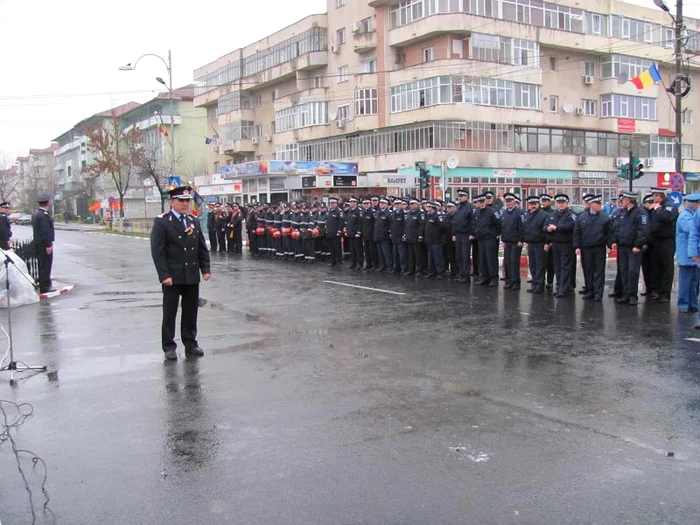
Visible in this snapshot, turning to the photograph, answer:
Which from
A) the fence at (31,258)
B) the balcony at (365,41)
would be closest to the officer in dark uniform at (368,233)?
the fence at (31,258)

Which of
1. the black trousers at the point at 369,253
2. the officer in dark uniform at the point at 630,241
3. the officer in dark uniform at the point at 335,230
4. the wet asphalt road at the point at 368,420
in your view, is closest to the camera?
the wet asphalt road at the point at 368,420

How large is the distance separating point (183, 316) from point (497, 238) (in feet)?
29.6

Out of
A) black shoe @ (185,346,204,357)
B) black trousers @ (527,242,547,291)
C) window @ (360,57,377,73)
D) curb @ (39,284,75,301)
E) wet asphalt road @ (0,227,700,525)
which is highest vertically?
window @ (360,57,377,73)

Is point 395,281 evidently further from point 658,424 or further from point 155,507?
point 155,507

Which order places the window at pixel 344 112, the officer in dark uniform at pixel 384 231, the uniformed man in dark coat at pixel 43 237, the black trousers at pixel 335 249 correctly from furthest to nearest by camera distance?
the window at pixel 344 112 < the black trousers at pixel 335 249 < the officer in dark uniform at pixel 384 231 < the uniformed man in dark coat at pixel 43 237

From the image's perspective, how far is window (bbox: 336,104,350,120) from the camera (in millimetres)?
56688

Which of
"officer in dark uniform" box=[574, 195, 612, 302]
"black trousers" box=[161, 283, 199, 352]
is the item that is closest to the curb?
"black trousers" box=[161, 283, 199, 352]

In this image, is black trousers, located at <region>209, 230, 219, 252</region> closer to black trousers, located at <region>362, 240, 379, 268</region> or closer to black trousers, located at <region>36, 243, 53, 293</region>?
black trousers, located at <region>362, 240, 379, 268</region>

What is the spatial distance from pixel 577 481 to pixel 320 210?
18.1m

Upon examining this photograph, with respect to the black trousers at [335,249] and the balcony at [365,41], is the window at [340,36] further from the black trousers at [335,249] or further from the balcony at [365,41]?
the black trousers at [335,249]

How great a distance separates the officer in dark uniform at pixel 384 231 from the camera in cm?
1895

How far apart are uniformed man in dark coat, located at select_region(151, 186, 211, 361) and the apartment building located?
1259 inches

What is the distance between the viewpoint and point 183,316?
29.5 feet

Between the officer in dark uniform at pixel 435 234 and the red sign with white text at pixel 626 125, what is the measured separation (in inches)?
1828
